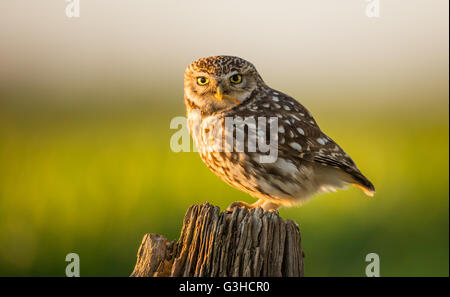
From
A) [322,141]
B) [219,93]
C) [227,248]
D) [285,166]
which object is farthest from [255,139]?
[227,248]

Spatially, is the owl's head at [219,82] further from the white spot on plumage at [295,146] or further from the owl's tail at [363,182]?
the owl's tail at [363,182]

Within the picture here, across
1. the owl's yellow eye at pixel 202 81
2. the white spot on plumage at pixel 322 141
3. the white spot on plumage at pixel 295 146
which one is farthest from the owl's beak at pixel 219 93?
the white spot on plumage at pixel 322 141

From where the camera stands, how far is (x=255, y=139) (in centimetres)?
413

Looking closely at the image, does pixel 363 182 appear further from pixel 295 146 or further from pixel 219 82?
pixel 219 82

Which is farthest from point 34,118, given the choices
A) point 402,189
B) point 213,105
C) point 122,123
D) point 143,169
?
point 402,189

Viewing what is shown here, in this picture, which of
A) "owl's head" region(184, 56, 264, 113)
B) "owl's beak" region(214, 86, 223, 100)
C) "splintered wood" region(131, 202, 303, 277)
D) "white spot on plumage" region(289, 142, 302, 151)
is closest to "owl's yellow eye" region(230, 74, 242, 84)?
"owl's head" region(184, 56, 264, 113)

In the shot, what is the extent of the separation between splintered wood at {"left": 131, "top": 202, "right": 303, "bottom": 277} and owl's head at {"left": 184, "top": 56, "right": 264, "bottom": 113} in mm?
1494

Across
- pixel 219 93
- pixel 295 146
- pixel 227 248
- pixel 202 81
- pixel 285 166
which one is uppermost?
pixel 202 81

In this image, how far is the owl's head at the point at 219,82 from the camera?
13.6 ft

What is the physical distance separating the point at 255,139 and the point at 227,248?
152 cm

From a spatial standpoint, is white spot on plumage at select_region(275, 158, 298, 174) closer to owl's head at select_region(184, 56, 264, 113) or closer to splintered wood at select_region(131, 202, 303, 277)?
owl's head at select_region(184, 56, 264, 113)

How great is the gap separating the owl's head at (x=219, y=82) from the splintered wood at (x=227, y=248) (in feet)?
4.90

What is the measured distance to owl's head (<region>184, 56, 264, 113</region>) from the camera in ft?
13.6
